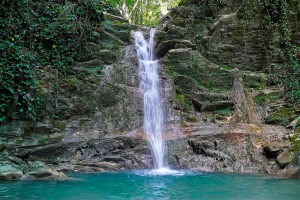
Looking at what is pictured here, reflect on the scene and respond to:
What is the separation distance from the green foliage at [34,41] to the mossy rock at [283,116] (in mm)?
7751

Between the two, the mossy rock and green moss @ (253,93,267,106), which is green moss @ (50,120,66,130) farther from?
green moss @ (253,93,267,106)

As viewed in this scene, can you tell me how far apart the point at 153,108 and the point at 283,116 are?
15.3 feet

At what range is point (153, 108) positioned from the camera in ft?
Result: 26.9

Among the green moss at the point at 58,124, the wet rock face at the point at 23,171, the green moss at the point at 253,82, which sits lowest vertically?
the wet rock face at the point at 23,171

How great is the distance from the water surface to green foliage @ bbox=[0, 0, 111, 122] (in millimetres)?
2937

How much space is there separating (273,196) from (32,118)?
6.38 meters

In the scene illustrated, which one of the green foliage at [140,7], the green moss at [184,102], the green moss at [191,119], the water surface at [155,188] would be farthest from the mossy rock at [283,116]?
the green foliage at [140,7]

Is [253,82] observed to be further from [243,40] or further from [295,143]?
[295,143]

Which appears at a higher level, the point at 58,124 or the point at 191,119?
the point at 191,119

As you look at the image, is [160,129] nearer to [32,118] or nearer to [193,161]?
[193,161]

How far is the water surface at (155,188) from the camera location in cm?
358

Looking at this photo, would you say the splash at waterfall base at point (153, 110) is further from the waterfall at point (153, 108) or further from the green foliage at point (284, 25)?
the green foliage at point (284, 25)

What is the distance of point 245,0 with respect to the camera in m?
10.4

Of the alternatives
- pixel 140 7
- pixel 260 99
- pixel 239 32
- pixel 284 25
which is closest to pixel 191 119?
Answer: pixel 260 99
